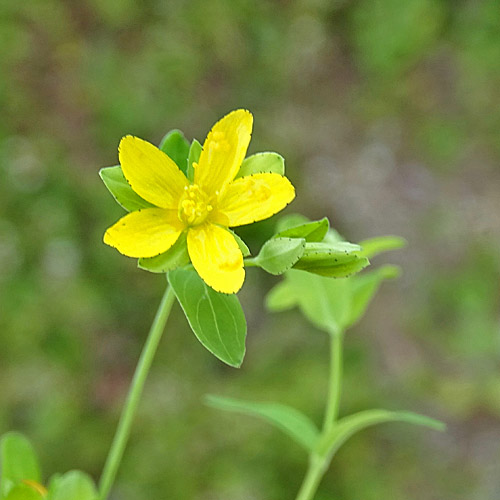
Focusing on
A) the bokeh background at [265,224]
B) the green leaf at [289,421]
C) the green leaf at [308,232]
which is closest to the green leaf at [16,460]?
the green leaf at [289,421]

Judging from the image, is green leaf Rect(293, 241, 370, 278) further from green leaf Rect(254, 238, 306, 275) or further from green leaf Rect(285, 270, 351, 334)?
green leaf Rect(285, 270, 351, 334)

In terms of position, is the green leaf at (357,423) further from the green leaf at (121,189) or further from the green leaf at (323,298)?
the green leaf at (121,189)

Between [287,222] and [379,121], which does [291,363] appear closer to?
[379,121]

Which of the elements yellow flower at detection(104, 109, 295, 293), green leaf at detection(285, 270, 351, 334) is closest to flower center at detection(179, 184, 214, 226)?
yellow flower at detection(104, 109, 295, 293)

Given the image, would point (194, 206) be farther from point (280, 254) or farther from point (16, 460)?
point (16, 460)

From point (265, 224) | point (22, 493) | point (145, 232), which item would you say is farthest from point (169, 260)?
point (265, 224)

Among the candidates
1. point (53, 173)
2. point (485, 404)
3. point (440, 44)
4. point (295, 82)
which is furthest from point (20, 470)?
point (440, 44)
